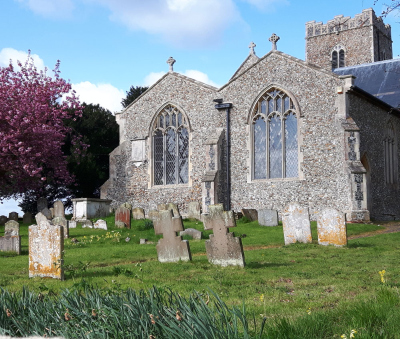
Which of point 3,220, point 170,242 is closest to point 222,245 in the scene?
point 170,242

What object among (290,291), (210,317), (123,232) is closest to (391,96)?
(123,232)

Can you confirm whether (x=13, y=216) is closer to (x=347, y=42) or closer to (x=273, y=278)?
(x=273, y=278)

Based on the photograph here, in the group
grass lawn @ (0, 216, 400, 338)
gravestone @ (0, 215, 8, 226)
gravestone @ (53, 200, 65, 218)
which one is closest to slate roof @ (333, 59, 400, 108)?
grass lawn @ (0, 216, 400, 338)

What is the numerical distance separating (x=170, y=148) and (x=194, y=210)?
4150mm

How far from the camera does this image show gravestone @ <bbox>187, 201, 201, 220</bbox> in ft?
64.9

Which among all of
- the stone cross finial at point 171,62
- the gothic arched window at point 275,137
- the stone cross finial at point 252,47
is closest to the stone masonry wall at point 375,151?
the gothic arched window at point 275,137

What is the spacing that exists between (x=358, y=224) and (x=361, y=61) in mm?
22899

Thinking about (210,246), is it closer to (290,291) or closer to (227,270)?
(227,270)

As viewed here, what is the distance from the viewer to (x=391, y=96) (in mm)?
25625

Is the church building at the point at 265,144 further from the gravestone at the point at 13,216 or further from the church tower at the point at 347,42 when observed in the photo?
the church tower at the point at 347,42

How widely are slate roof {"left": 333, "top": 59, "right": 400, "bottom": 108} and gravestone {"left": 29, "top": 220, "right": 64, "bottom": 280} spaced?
67.3 ft

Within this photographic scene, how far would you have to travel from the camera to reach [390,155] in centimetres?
2270

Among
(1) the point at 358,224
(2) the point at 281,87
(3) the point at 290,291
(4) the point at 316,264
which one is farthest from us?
(2) the point at 281,87

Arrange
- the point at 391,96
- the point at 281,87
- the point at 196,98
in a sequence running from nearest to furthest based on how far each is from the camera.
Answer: the point at 281,87
the point at 196,98
the point at 391,96
